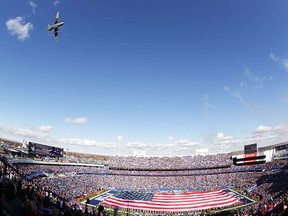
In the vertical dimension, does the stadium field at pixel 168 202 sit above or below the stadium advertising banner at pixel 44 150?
below

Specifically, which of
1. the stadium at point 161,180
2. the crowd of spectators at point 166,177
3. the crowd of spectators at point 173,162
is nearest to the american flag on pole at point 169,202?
the stadium at point 161,180

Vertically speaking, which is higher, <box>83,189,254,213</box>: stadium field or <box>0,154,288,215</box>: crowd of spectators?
<box>0,154,288,215</box>: crowd of spectators

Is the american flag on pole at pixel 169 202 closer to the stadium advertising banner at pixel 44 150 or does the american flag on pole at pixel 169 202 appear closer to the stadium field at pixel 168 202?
the stadium field at pixel 168 202

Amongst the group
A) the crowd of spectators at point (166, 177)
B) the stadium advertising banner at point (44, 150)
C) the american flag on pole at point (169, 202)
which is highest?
the stadium advertising banner at point (44, 150)

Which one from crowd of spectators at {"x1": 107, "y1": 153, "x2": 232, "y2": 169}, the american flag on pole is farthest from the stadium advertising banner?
the american flag on pole

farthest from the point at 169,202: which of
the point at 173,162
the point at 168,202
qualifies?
the point at 173,162

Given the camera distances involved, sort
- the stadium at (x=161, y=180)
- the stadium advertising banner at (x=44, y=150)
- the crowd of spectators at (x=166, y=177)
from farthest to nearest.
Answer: the stadium advertising banner at (x=44, y=150)
the crowd of spectators at (x=166, y=177)
the stadium at (x=161, y=180)

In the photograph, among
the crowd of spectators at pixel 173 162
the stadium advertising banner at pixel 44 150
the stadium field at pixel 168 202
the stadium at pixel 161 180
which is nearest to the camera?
the stadium at pixel 161 180

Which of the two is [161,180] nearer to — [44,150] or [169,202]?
[169,202]

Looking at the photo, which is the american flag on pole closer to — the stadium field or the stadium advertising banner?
the stadium field
